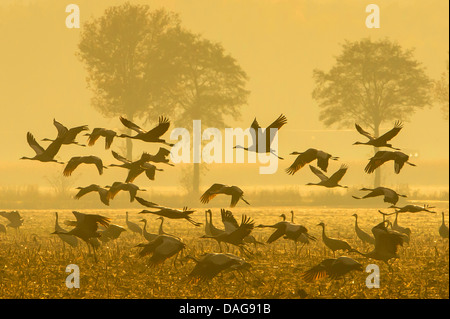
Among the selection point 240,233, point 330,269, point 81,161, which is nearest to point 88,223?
point 81,161

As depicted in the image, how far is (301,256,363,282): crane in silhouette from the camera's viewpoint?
14.4 metres

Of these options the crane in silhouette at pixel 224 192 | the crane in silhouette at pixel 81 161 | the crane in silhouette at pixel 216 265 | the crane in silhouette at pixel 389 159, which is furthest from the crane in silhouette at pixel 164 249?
the crane in silhouette at pixel 389 159

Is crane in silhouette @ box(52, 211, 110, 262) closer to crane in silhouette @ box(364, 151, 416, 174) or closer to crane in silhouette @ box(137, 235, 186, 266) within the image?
crane in silhouette @ box(137, 235, 186, 266)

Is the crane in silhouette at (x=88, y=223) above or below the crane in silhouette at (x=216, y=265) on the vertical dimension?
above

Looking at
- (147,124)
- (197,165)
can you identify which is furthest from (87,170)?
(197,165)

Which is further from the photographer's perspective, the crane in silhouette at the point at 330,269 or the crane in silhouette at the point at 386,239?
the crane in silhouette at the point at 386,239

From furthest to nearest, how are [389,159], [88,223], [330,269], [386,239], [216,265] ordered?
1. [386,239]
2. [389,159]
3. [330,269]
4. [88,223]
5. [216,265]

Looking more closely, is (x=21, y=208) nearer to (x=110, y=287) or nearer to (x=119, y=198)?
(x=119, y=198)

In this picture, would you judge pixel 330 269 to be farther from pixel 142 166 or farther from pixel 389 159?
pixel 142 166

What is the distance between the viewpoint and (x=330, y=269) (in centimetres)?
1457

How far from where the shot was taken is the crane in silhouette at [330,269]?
14.4 m

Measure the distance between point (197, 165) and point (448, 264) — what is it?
41.7 meters

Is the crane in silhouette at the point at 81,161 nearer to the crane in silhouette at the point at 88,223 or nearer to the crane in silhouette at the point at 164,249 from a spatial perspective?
the crane in silhouette at the point at 88,223

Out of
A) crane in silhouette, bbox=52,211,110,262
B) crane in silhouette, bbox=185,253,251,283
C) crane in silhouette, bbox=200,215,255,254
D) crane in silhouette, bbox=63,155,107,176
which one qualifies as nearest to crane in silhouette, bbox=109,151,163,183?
crane in silhouette, bbox=63,155,107,176
